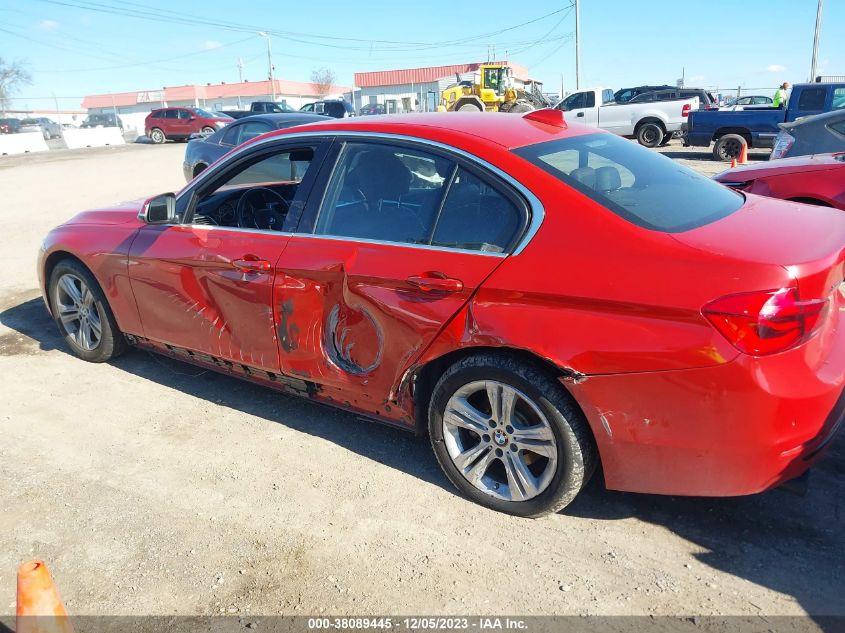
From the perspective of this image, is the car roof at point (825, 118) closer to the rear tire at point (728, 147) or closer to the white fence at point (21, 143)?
the rear tire at point (728, 147)

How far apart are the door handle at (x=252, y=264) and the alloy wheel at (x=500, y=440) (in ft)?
4.12

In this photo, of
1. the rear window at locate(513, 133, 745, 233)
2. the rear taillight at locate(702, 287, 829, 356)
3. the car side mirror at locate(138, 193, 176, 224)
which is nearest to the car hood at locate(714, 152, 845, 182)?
the rear window at locate(513, 133, 745, 233)

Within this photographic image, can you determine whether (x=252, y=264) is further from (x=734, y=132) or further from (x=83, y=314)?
(x=734, y=132)

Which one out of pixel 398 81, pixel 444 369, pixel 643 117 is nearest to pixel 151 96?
pixel 398 81

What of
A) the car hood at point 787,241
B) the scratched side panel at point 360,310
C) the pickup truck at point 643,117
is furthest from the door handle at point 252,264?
the pickup truck at point 643,117

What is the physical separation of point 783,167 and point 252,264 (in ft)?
16.5

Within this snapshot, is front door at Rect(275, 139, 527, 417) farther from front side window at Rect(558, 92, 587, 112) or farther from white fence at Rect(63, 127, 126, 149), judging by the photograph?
white fence at Rect(63, 127, 126, 149)

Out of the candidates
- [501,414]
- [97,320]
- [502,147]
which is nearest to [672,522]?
[501,414]

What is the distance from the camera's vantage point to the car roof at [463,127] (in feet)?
10.3

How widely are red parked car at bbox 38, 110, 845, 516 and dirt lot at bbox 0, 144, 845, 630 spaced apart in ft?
0.99

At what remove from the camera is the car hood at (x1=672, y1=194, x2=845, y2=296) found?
2404 mm

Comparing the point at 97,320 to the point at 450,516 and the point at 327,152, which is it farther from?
the point at 450,516

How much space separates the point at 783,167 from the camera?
6070 millimetres

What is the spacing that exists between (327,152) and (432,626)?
2337mm
